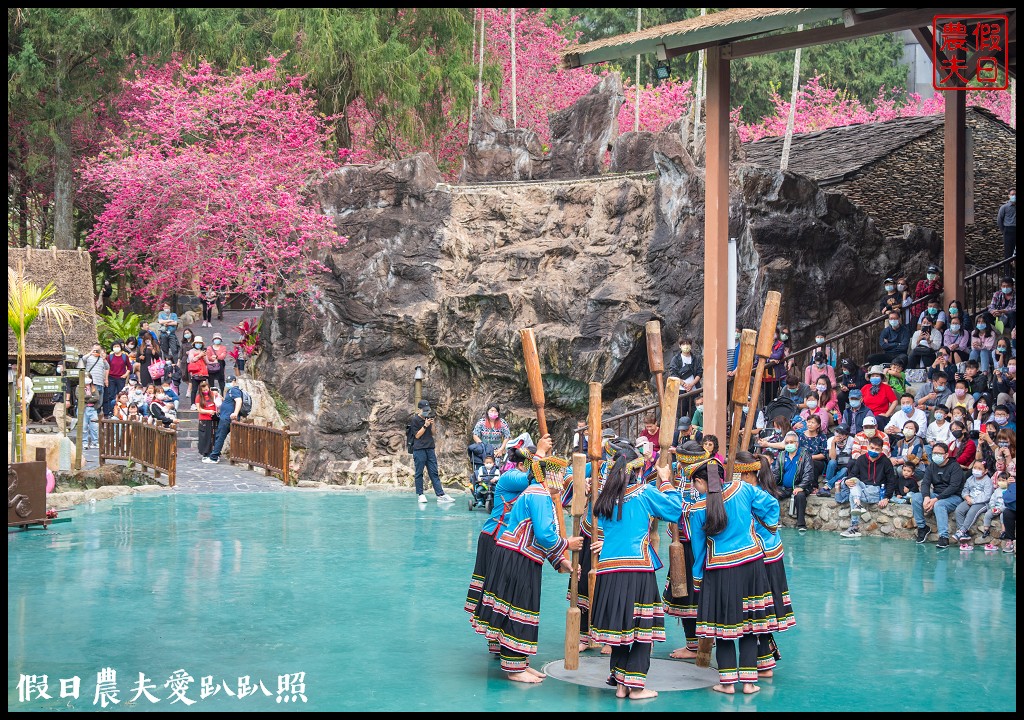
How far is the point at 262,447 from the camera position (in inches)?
658

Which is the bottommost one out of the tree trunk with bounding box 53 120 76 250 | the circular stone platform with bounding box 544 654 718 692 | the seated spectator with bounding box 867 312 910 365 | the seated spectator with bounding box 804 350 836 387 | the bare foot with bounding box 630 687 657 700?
the circular stone platform with bounding box 544 654 718 692

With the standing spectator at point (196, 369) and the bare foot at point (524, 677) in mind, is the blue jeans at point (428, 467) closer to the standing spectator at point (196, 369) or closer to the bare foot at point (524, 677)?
the standing spectator at point (196, 369)

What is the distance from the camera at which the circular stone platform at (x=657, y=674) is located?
7320 millimetres

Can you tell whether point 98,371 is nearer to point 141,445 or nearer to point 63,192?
point 141,445

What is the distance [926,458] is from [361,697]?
7.76m

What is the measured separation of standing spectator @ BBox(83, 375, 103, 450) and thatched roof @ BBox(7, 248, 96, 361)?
3.23 metres

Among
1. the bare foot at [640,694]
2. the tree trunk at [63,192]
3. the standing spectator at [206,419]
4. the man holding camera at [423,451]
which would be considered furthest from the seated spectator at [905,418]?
the tree trunk at [63,192]

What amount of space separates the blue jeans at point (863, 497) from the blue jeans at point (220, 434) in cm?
883

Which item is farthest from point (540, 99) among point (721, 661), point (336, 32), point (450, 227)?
point (721, 661)

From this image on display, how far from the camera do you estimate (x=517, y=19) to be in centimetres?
2856

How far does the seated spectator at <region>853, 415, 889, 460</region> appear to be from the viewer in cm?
1288

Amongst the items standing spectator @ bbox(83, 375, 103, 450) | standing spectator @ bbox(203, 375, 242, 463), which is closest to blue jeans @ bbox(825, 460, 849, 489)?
standing spectator @ bbox(203, 375, 242, 463)

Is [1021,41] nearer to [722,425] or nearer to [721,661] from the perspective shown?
[721,661]

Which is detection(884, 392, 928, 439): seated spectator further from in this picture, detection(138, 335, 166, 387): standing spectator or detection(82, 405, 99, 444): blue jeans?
detection(138, 335, 166, 387): standing spectator
